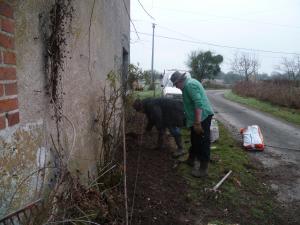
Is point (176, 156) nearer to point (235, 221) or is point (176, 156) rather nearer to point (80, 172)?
point (235, 221)

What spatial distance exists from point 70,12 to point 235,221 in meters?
3.10

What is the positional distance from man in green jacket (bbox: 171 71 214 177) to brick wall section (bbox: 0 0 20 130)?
3.57 meters

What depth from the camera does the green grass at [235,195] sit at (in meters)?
4.12

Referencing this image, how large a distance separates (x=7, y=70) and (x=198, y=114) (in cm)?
369

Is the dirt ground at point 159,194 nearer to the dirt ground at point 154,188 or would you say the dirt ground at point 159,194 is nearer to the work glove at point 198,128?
the dirt ground at point 154,188

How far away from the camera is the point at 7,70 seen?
2.00m

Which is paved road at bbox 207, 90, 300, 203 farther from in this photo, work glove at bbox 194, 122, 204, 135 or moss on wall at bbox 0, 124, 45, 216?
moss on wall at bbox 0, 124, 45, 216

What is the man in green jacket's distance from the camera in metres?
5.30

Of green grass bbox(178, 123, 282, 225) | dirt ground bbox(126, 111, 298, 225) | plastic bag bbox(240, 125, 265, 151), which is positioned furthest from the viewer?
plastic bag bbox(240, 125, 265, 151)

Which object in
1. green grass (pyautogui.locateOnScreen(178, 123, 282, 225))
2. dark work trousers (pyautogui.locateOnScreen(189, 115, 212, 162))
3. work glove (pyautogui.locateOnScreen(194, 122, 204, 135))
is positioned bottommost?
green grass (pyautogui.locateOnScreen(178, 123, 282, 225))

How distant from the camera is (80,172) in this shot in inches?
146

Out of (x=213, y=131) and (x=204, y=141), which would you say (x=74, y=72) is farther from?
(x=213, y=131)

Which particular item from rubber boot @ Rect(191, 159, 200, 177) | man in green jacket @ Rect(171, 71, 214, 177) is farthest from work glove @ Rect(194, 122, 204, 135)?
rubber boot @ Rect(191, 159, 200, 177)

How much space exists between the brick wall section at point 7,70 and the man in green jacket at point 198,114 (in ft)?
11.7
